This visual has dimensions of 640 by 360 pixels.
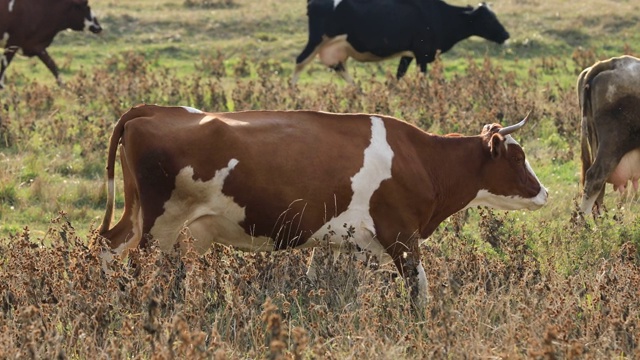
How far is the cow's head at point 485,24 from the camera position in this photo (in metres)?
19.2

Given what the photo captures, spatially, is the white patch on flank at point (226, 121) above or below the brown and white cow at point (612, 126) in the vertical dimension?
above

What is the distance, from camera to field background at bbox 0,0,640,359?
567 cm

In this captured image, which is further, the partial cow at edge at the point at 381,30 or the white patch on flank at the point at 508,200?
the partial cow at edge at the point at 381,30

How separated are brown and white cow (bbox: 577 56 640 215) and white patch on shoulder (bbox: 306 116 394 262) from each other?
2.75m

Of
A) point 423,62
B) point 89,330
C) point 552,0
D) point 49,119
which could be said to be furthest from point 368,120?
point 552,0

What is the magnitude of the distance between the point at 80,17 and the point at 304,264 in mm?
12615

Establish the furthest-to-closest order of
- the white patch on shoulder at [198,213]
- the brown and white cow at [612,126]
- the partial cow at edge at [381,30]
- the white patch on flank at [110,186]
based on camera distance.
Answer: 1. the partial cow at edge at [381,30]
2. the brown and white cow at [612,126]
3. the white patch on flank at [110,186]
4. the white patch on shoulder at [198,213]

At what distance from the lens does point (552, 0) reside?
1042 inches

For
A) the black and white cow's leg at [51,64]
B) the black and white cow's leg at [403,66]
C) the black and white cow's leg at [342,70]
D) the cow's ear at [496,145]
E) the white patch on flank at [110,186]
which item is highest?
the cow's ear at [496,145]

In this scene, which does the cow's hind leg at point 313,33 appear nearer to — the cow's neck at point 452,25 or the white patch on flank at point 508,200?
the cow's neck at point 452,25

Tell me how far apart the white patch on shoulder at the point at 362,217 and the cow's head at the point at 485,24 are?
12.5 meters

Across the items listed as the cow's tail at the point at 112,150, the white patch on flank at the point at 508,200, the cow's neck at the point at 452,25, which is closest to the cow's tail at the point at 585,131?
the white patch on flank at the point at 508,200

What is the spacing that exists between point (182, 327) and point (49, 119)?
8340 millimetres

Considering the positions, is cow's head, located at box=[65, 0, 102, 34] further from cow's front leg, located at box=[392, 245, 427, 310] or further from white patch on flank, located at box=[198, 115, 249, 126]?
cow's front leg, located at box=[392, 245, 427, 310]
